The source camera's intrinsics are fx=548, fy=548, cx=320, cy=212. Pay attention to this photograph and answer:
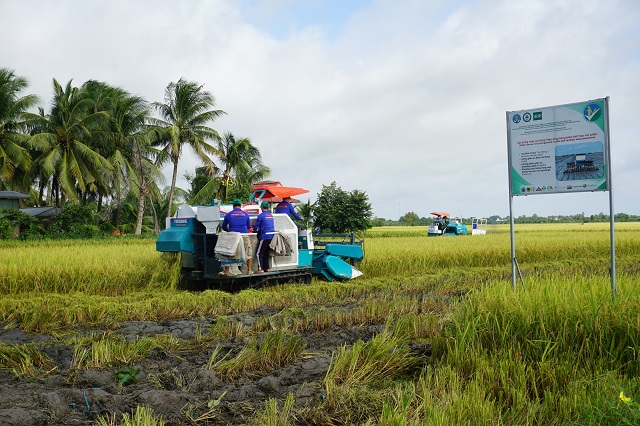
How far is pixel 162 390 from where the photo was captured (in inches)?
162

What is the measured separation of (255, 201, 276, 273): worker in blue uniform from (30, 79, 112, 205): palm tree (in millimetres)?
23317

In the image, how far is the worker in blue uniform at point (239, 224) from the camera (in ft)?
30.7

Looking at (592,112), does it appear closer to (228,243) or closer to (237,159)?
(228,243)

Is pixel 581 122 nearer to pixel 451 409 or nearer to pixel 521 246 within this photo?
pixel 451 409

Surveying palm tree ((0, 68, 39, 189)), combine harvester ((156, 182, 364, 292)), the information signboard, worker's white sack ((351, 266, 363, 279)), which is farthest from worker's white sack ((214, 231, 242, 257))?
palm tree ((0, 68, 39, 189))

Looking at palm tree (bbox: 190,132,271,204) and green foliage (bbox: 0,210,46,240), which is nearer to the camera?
green foliage (bbox: 0,210,46,240)

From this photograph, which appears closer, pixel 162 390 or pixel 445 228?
pixel 162 390

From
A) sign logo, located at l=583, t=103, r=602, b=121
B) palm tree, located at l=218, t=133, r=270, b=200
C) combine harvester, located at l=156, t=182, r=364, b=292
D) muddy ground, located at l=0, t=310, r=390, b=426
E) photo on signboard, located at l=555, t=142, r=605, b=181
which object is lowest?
muddy ground, located at l=0, t=310, r=390, b=426

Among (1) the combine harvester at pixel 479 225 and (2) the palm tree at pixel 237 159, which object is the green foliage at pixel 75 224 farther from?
(1) the combine harvester at pixel 479 225

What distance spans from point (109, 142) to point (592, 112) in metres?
30.8

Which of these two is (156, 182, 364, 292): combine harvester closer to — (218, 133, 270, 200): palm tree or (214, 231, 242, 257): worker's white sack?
(214, 231, 242, 257): worker's white sack

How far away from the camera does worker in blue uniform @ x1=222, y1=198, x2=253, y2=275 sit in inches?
368

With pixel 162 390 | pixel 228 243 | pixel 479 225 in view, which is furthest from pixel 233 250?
pixel 479 225

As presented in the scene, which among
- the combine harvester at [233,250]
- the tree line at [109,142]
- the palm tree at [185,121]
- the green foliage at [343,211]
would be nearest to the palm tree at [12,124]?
the tree line at [109,142]
